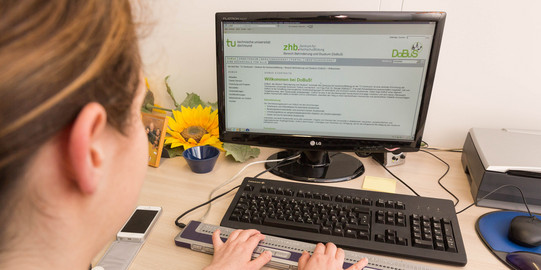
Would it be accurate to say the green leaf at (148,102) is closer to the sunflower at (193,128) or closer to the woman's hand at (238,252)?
the sunflower at (193,128)

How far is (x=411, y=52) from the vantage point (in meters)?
0.80

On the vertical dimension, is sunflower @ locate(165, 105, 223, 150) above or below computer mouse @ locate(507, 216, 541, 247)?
above

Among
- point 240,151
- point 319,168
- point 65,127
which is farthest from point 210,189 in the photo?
point 65,127

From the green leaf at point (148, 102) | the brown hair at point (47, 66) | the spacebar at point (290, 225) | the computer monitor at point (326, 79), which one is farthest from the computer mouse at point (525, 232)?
the green leaf at point (148, 102)

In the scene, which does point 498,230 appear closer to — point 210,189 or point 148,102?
point 210,189

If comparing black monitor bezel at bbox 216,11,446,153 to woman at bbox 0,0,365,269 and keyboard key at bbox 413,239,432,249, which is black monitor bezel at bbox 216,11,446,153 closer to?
keyboard key at bbox 413,239,432,249

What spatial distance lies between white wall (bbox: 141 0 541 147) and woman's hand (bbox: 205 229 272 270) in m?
0.56

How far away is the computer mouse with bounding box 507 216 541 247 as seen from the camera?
26.0 inches

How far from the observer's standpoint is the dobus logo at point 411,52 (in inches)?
31.1

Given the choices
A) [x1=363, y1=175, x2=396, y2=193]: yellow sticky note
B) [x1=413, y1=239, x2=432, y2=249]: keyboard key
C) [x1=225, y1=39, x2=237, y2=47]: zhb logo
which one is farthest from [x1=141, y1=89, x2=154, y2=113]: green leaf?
[x1=413, y1=239, x2=432, y2=249]: keyboard key

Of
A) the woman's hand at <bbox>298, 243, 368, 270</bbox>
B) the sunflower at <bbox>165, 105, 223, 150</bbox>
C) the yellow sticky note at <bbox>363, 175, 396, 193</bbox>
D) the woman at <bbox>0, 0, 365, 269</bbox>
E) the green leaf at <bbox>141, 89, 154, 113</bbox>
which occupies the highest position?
the woman at <bbox>0, 0, 365, 269</bbox>

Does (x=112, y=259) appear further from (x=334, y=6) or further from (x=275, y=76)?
(x=334, y=6)

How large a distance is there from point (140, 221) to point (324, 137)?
50 centimetres

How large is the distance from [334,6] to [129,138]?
0.78m
